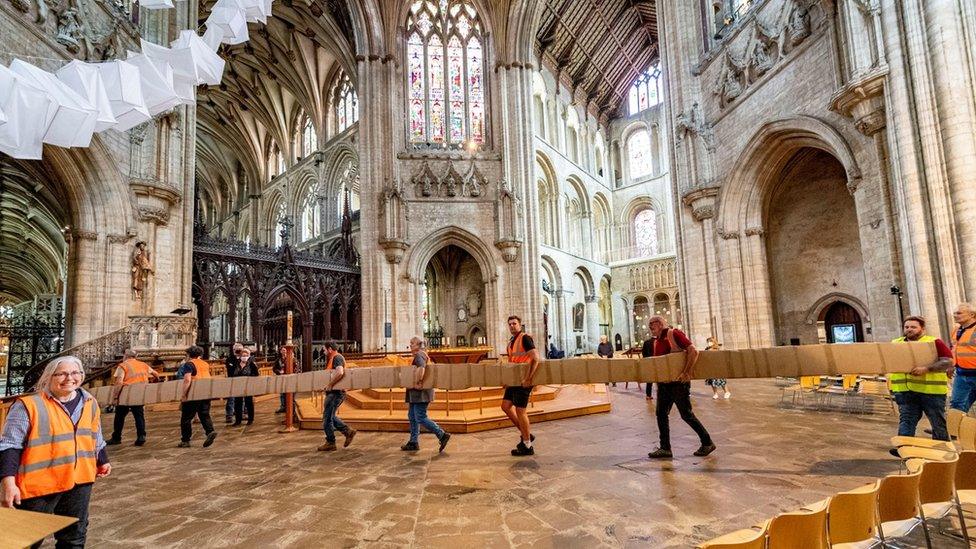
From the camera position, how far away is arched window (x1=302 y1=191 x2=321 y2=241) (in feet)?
99.1

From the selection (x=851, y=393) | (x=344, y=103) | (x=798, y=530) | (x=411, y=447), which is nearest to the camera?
(x=798, y=530)

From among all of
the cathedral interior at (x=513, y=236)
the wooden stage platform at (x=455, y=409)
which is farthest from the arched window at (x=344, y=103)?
the wooden stage platform at (x=455, y=409)

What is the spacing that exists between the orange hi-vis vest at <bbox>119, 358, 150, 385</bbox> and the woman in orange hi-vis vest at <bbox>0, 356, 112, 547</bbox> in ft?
14.9

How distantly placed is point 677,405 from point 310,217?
29.7 metres

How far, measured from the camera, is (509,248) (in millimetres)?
20547

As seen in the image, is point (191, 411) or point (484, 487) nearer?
point (484, 487)

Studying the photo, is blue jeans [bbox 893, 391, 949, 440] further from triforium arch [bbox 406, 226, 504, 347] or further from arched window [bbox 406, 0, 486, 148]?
arched window [bbox 406, 0, 486, 148]

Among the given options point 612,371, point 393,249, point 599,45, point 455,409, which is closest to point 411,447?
point 455,409

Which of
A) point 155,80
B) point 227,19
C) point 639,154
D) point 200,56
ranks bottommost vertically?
point 155,80

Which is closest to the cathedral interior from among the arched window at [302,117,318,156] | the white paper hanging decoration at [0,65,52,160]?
the arched window at [302,117,318,156]

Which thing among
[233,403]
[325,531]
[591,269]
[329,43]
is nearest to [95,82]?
[233,403]

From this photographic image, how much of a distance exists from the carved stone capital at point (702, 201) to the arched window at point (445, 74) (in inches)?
399

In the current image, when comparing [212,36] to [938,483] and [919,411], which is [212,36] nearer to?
[938,483]

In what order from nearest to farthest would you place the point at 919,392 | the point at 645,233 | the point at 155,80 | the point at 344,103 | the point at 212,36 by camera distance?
the point at 919,392 → the point at 155,80 → the point at 212,36 → the point at 344,103 → the point at 645,233
